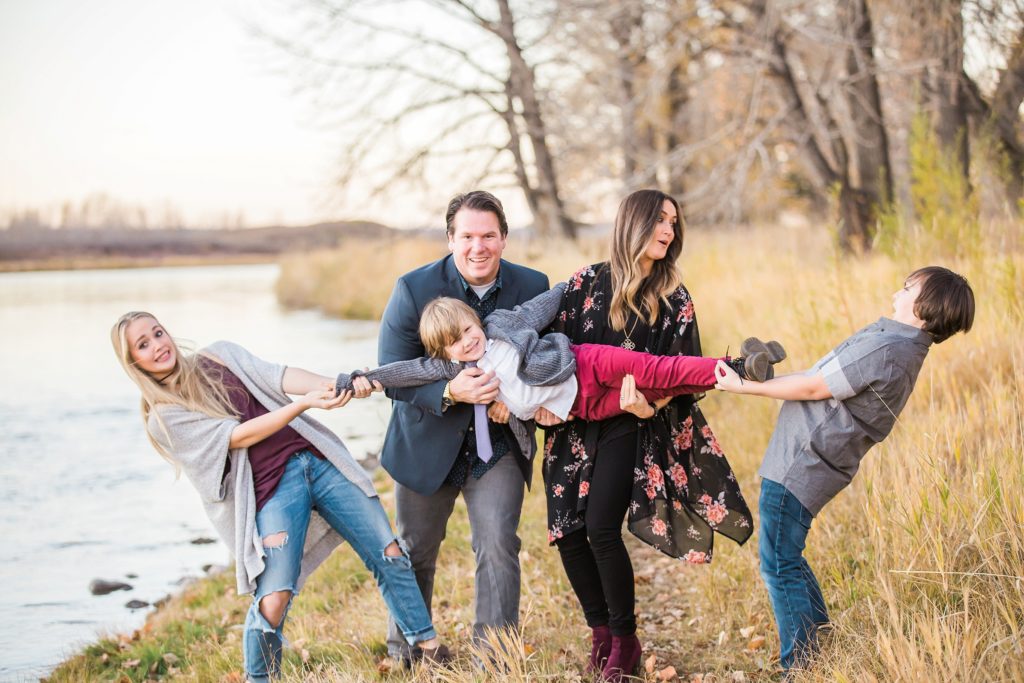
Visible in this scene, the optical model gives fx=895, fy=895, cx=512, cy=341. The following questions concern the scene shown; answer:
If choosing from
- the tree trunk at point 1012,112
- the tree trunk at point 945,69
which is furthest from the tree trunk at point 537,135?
the tree trunk at point 1012,112

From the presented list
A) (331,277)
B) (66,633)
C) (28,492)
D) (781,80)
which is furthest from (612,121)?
(66,633)

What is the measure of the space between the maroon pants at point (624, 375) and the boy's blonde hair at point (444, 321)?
18.6 inches

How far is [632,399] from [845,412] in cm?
81

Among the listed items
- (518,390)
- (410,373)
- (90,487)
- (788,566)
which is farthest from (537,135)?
(788,566)

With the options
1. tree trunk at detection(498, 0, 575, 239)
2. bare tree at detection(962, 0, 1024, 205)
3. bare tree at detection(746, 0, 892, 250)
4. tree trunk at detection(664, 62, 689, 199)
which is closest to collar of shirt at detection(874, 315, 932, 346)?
bare tree at detection(962, 0, 1024, 205)

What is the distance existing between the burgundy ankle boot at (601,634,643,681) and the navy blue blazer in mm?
785

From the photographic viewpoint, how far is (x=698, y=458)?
3.80 metres

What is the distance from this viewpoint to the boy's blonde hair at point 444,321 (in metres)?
3.69

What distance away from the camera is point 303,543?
393 centimetres

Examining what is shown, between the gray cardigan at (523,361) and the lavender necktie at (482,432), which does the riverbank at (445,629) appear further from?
the gray cardigan at (523,361)

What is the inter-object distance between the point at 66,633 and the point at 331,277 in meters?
21.7

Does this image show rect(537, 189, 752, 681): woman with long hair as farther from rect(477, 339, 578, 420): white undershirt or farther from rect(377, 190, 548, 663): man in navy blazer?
Result: rect(377, 190, 548, 663): man in navy blazer

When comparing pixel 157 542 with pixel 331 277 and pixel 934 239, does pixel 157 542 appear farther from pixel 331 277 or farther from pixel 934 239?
pixel 331 277

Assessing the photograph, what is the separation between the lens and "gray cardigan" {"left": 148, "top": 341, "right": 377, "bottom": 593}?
3787mm
